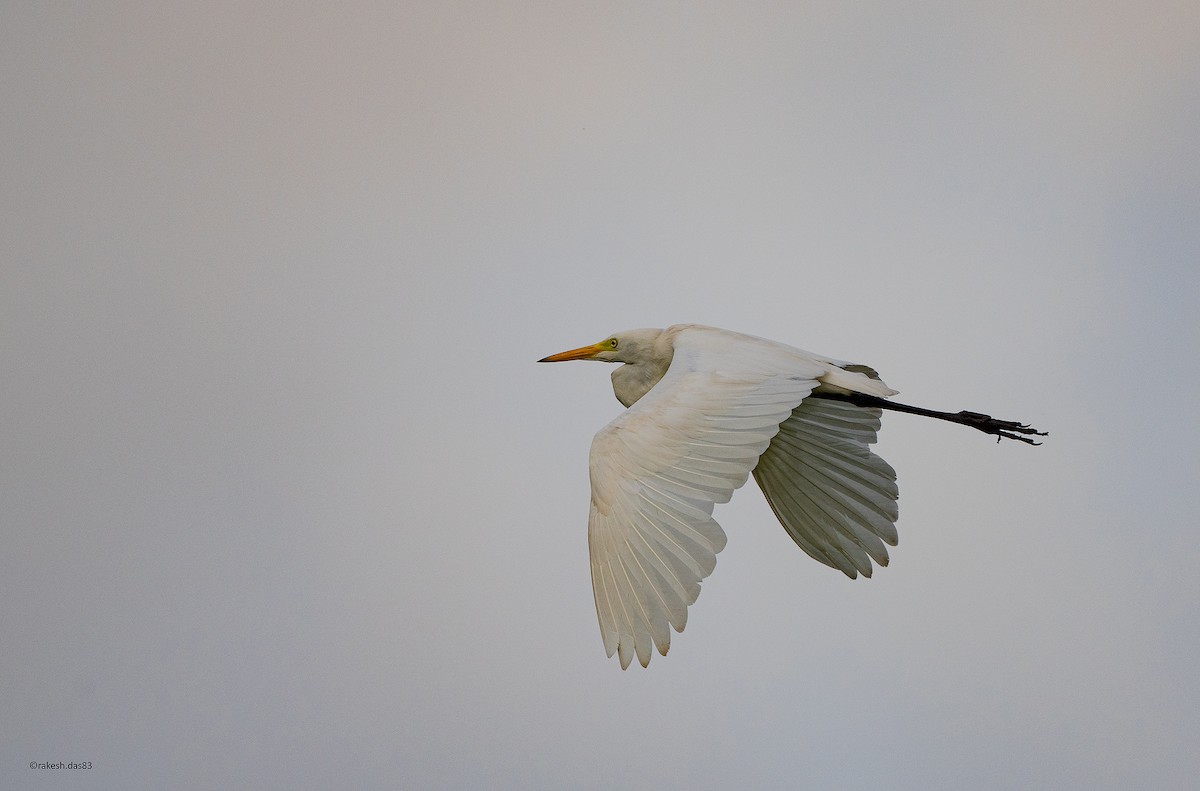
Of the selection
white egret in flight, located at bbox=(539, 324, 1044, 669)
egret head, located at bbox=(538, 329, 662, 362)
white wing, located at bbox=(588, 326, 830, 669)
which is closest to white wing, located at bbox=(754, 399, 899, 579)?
white egret in flight, located at bbox=(539, 324, 1044, 669)

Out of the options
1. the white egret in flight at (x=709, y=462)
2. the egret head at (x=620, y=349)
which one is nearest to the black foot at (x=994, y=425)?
the white egret in flight at (x=709, y=462)

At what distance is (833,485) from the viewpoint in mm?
6414

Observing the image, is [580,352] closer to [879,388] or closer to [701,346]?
[701,346]

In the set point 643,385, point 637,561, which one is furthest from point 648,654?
point 643,385

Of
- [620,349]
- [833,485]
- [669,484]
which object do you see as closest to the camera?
[669,484]

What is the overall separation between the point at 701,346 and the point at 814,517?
1.18 metres

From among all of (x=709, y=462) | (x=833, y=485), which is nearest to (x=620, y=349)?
(x=833, y=485)

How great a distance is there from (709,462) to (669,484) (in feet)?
0.72

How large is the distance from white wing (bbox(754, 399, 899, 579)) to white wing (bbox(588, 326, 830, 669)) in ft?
2.83

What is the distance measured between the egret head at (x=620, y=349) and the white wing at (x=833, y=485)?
3.87 feet

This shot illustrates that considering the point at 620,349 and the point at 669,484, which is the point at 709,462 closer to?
the point at 669,484

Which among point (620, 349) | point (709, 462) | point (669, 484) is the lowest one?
point (669, 484)

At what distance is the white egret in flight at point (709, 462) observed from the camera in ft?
14.8

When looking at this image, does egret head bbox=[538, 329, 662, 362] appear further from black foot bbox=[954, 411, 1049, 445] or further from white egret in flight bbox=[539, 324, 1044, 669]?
black foot bbox=[954, 411, 1049, 445]
